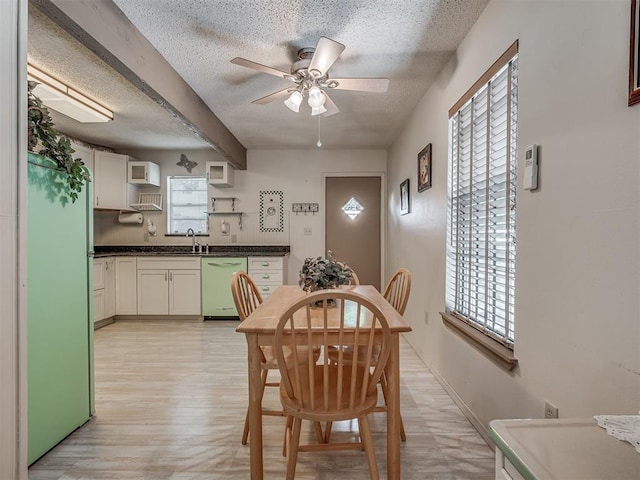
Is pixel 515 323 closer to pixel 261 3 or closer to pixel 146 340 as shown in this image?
pixel 261 3

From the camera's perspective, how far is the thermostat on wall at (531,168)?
1.39 m

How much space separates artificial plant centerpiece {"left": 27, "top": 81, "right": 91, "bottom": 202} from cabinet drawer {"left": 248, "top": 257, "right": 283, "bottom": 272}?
2648mm

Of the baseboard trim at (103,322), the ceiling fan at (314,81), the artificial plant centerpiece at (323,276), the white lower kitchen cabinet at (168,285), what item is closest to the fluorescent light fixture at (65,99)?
the ceiling fan at (314,81)

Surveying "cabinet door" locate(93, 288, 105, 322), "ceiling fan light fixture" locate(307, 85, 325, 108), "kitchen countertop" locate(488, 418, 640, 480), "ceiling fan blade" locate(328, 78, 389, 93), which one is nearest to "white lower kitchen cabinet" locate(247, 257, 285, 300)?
"cabinet door" locate(93, 288, 105, 322)

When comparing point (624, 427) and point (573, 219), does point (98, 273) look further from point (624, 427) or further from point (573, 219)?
point (624, 427)

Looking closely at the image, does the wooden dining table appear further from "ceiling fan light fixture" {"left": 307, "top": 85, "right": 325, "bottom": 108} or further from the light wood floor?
"ceiling fan light fixture" {"left": 307, "top": 85, "right": 325, "bottom": 108}

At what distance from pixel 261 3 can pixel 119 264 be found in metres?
3.81

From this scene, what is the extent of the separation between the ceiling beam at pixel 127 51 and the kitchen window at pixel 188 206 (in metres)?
1.85

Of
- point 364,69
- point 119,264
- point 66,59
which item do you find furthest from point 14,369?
point 119,264

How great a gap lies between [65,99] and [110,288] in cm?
242

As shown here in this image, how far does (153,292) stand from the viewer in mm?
4430

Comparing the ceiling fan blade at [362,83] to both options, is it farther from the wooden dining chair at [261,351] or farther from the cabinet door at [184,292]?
the cabinet door at [184,292]

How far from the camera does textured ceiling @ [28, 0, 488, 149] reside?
1.90 m

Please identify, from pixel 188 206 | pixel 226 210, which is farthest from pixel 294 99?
pixel 188 206
